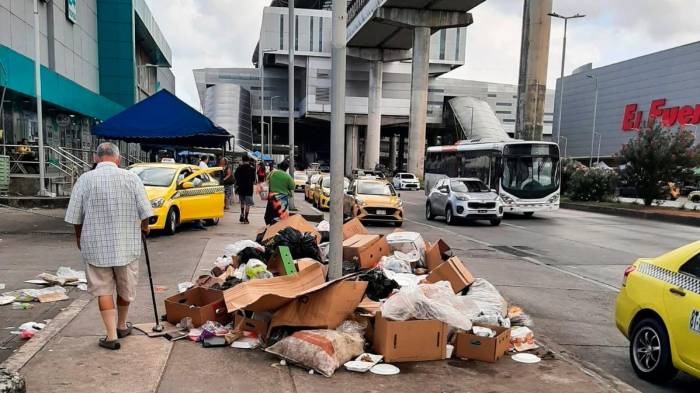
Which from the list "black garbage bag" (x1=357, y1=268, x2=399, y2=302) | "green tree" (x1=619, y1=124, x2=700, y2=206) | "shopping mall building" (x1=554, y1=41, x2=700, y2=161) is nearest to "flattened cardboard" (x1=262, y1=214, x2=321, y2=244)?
"black garbage bag" (x1=357, y1=268, x2=399, y2=302)

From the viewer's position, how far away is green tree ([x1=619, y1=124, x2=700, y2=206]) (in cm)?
2366

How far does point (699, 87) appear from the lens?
199 feet

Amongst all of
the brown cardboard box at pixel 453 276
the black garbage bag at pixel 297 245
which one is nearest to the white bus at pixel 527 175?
the black garbage bag at pixel 297 245

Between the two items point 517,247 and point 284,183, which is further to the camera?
point 517,247

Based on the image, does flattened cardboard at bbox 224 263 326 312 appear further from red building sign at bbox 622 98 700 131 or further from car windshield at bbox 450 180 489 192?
red building sign at bbox 622 98 700 131

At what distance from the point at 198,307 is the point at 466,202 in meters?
13.0

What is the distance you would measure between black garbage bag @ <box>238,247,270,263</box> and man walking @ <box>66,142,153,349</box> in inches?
91.9

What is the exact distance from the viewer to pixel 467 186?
60.1ft

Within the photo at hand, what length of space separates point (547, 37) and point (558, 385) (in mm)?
33854

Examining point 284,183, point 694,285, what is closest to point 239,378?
point 694,285

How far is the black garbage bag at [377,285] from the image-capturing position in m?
5.74

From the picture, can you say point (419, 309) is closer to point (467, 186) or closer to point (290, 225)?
point (290, 225)

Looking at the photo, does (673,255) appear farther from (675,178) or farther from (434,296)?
(675,178)

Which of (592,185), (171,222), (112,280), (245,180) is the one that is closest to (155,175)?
(171,222)
